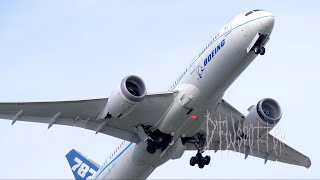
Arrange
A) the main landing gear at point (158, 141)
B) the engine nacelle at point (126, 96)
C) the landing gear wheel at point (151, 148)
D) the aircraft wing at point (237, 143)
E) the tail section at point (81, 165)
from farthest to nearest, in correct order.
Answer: the tail section at point (81, 165)
the aircraft wing at point (237, 143)
the landing gear wheel at point (151, 148)
the main landing gear at point (158, 141)
the engine nacelle at point (126, 96)

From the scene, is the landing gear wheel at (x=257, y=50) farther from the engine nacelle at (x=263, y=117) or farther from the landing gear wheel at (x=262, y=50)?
the engine nacelle at (x=263, y=117)

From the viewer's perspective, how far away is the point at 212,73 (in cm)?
2877

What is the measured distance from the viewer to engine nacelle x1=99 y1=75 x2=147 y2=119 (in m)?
28.8

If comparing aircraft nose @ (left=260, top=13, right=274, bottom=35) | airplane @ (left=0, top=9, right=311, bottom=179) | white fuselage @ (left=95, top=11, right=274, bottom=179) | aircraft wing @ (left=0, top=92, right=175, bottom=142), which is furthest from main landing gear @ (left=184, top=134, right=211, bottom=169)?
aircraft nose @ (left=260, top=13, right=274, bottom=35)

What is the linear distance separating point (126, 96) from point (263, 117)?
685 centimetres

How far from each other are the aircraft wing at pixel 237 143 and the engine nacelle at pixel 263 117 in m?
0.59

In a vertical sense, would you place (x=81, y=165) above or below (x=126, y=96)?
above

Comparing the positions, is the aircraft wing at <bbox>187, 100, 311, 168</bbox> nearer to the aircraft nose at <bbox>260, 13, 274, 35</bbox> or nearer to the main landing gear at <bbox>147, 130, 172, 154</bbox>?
the main landing gear at <bbox>147, 130, 172, 154</bbox>

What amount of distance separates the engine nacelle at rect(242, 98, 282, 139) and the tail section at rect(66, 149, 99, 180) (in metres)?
9.91

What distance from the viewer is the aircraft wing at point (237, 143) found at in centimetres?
3247

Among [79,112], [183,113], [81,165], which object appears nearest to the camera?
[183,113]

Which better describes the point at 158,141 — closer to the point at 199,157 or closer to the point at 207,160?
the point at 199,157

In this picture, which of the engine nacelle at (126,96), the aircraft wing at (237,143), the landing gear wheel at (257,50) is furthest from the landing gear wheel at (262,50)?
the engine nacelle at (126,96)

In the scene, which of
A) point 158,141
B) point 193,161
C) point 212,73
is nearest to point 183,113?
point 158,141
